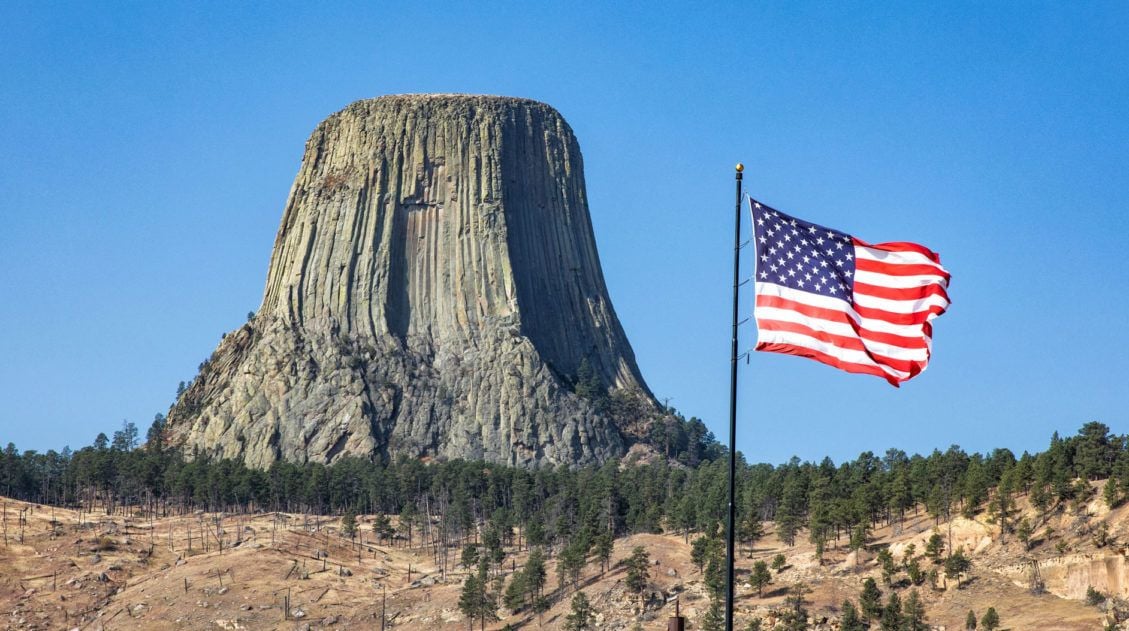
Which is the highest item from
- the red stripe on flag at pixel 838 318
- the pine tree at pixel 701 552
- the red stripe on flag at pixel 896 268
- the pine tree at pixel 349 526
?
the red stripe on flag at pixel 896 268

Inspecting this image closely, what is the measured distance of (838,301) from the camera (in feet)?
130

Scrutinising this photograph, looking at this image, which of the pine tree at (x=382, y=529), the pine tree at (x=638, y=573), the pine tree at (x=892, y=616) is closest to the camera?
the pine tree at (x=892, y=616)

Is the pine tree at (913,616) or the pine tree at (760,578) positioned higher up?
the pine tree at (760,578)

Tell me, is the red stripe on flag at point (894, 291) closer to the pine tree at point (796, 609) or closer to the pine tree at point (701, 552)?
the pine tree at point (796, 609)

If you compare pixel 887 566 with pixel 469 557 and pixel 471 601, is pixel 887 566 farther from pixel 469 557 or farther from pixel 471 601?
pixel 469 557

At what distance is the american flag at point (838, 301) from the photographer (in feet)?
129

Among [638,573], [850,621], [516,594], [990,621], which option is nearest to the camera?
[990,621]

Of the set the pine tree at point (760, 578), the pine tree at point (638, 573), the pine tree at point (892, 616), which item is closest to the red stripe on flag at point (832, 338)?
the pine tree at point (892, 616)

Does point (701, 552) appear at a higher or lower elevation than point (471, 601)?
higher

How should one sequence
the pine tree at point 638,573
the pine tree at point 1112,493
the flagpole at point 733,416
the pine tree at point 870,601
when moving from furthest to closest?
the pine tree at point 638,573, the pine tree at point 1112,493, the pine tree at point 870,601, the flagpole at point 733,416

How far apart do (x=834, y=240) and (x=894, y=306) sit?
80.0 inches

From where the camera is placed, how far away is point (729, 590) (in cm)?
3719

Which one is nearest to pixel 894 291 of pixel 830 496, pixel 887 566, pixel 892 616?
pixel 892 616

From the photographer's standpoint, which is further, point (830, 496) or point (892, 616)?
point (830, 496)
